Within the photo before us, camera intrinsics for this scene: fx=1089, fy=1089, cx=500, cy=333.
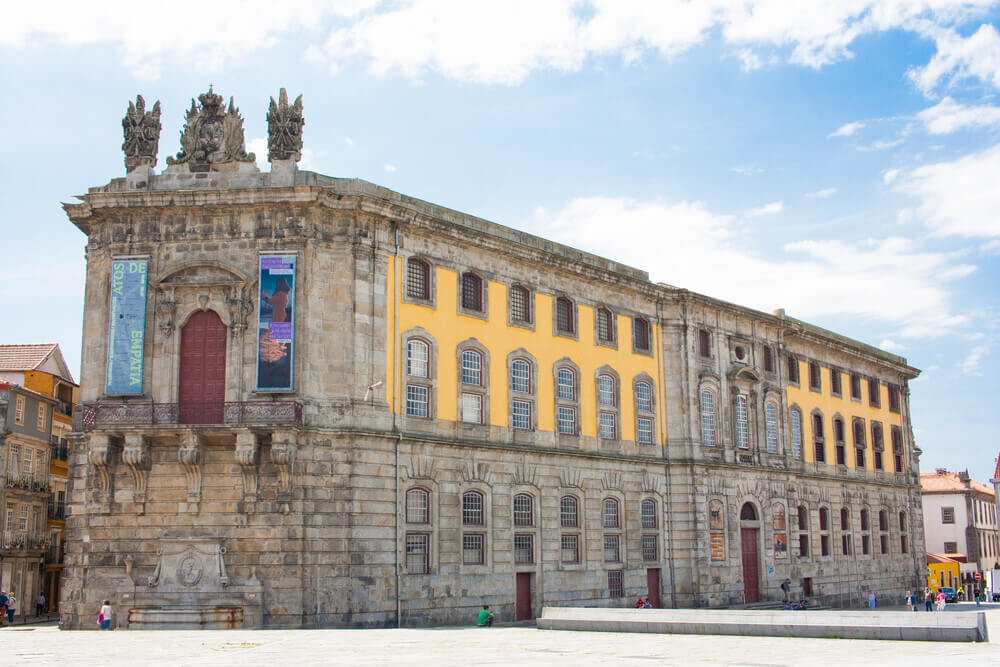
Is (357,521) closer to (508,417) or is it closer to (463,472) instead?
(463,472)

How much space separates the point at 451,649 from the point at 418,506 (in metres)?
9.97

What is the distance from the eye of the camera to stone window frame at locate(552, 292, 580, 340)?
41969 mm

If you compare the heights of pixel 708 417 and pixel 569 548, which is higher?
pixel 708 417

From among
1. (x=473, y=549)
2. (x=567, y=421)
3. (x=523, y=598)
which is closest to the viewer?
(x=473, y=549)

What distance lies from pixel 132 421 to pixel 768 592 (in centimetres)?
3012

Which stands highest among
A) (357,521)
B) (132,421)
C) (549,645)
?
(132,421)

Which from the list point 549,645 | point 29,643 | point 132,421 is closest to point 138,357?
point 132,421

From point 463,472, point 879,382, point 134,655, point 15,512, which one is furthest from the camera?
point 879,382

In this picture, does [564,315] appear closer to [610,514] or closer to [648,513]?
[610,514]

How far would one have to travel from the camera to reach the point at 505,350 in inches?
1555

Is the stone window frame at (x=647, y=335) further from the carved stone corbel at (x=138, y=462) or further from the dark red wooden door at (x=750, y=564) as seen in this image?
the carved stone corbel at (x=138, y=462)

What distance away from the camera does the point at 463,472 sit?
3688 cm

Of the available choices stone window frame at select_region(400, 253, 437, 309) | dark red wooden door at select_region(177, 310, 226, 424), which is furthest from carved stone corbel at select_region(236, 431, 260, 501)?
stone window frame at select_region(400, 253, 437, 309)

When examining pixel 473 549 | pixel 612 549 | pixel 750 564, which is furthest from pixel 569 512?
pixel 750 564
